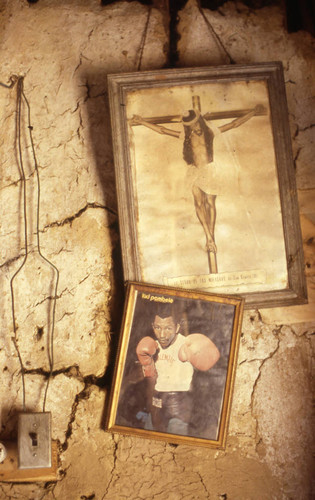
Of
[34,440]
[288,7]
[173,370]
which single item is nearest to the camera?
[34,440]

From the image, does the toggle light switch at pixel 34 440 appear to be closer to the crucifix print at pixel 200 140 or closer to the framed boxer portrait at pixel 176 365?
the framed boxer portrait at pixel 176 365

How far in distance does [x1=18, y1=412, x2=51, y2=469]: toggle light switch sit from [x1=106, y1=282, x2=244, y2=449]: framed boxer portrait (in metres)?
0.23

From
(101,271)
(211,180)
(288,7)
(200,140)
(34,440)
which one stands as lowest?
(34,440)

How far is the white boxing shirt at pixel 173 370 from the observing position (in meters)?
1.56

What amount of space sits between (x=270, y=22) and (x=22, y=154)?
3.85 feet

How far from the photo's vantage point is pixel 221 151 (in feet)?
5.31

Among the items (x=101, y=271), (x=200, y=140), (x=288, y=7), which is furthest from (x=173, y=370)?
(x=288, y=7)

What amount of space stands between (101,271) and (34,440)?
0.65 meters

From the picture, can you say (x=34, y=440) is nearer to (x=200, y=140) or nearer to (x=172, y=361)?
(x=172, y=361)

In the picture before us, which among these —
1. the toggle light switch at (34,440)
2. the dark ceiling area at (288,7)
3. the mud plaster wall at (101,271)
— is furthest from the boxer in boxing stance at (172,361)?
the dark ceiling area at (288,7)

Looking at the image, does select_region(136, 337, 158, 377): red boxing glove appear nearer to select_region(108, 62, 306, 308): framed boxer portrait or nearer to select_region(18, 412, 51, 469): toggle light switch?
select_region(108, 62, 306, 308): framed boxer portrait

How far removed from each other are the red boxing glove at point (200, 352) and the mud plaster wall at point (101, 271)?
0.51 feet

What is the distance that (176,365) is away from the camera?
62.0 inches

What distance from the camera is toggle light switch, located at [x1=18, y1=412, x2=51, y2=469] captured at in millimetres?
1449
